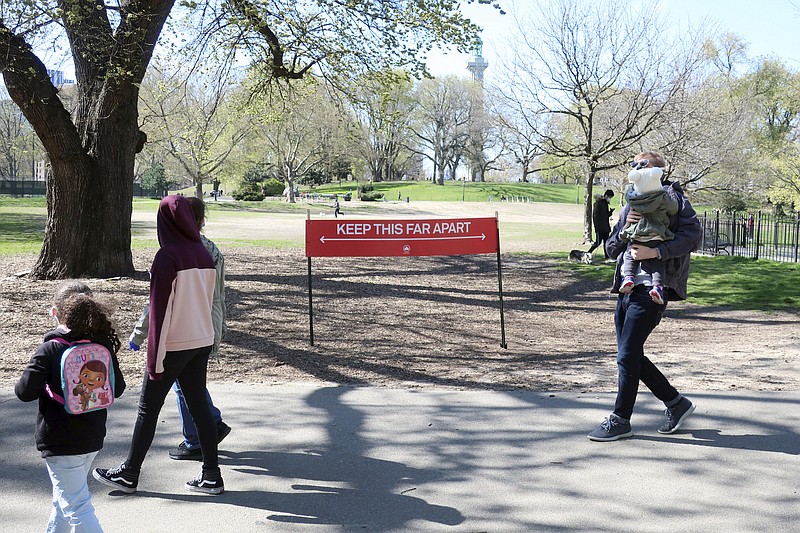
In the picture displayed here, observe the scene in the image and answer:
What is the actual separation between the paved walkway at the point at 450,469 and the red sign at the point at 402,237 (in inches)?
113

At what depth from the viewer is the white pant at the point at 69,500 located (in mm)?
3533

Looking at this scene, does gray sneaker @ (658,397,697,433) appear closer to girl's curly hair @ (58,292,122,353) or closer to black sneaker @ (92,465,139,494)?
black sneaker @ (92,465,139,494)

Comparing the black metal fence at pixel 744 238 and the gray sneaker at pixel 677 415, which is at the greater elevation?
the black metal fence at pixel 744 238

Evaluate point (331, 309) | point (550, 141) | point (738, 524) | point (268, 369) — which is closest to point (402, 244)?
point (268, 369)

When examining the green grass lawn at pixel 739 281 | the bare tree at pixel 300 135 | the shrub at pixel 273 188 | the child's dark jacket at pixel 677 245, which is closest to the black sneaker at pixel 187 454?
the child's dark jacket at pixel 677 245

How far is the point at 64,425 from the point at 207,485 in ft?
3.46

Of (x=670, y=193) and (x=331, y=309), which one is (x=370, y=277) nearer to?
(x=331, y=309)

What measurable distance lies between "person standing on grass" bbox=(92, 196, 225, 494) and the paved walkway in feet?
0.49

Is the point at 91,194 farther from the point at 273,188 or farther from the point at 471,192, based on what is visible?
the point at 471,192

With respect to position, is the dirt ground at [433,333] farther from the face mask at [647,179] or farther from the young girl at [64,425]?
the face mask at [647,179]

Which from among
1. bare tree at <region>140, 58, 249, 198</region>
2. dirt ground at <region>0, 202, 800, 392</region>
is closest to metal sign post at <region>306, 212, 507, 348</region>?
dirt ground at <region>0, 202, 800, 392</region>

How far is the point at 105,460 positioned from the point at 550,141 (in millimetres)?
23412

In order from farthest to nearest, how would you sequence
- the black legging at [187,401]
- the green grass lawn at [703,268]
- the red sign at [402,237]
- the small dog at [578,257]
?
1. the small dog at [578,257]
2. the green grass lawn at [703,268]
3. the red sign at [402,237]
4. the black legging at [187,401]

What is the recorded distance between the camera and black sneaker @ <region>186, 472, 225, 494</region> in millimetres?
4336
